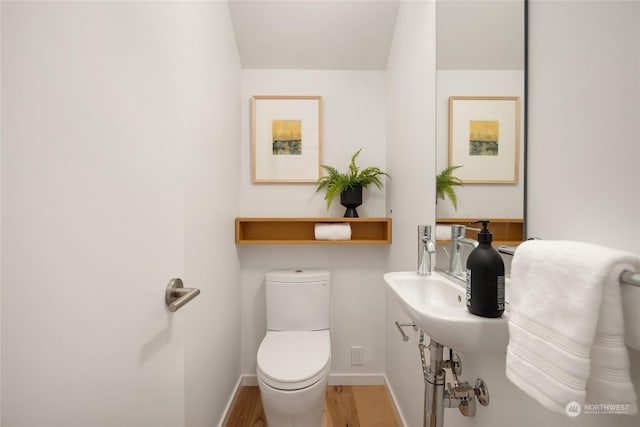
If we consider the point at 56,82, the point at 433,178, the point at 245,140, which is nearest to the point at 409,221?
the point at 433,178

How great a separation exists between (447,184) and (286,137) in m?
1.20

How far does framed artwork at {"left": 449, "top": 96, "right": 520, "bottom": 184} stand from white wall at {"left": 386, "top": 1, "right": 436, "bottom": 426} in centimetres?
14

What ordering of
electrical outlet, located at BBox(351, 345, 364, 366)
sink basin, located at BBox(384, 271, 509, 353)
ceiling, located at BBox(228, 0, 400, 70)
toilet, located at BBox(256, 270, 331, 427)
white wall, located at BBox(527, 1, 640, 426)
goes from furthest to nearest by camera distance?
electrical outlet, located at BBox(351, 345, 364, 366), ceiling, located at BBox(228, 0, 400, 70), toilet, located at BBox(256, 270, 331, 427), sink basin, located at BBox(384, 271, 509, 353), white wall, located at BBox(527, 1, 640, 426)

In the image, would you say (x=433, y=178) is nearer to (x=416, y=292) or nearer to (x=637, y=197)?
(x=416, y=292)

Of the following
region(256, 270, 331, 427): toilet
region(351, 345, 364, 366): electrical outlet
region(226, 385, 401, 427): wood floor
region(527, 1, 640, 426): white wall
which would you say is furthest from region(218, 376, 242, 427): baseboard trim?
region(527, 1, 640, 426): white wall

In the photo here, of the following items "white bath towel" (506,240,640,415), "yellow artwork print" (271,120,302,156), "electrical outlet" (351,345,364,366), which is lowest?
"electrical outlet" (351,345,364,366)

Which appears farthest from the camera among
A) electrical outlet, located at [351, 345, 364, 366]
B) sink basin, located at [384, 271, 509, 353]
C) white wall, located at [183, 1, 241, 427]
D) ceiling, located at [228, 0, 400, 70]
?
electrical outlet, located at [351, 345, 364, 366]

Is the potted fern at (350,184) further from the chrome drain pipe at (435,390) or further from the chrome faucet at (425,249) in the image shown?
the chrome drain pipe at (435,390)

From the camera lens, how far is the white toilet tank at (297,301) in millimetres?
1749

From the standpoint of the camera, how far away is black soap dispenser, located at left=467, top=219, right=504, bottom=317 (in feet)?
2.02

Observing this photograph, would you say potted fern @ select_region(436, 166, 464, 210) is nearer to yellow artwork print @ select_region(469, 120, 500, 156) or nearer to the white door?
yellow artwork print @ select_region(469, 120, 500, 156)

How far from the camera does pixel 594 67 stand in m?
0.54

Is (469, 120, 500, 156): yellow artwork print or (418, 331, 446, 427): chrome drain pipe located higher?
(469, 120, 500, 156): yellow artwork print

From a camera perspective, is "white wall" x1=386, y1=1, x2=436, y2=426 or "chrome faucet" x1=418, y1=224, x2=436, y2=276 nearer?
"chrome faucet" x1=418, y1=224, x2=436, y2=276
